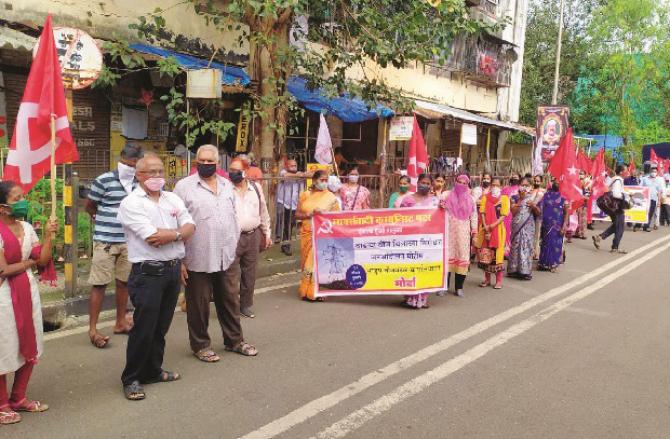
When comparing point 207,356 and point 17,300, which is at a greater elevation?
point 17,300

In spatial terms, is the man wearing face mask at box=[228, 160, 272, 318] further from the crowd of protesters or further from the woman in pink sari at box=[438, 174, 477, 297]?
the woman in pink sari at box=[438, 174, 477, 297]

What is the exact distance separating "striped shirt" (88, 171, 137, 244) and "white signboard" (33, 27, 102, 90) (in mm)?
1469

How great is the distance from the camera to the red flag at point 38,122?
4.41 m

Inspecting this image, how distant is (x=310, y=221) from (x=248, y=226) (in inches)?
51.9

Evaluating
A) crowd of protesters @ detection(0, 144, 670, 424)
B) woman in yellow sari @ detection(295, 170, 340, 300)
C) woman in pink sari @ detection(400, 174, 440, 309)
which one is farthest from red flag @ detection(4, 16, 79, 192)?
woman in pink sari @ detection(400, 174, 440, 309)

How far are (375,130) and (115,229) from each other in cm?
1303

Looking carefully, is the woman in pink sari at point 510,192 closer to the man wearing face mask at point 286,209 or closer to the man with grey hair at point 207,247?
the man wearing face mask at point 286,209

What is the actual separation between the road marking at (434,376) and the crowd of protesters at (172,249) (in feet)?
3.75

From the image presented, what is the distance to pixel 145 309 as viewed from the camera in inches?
160

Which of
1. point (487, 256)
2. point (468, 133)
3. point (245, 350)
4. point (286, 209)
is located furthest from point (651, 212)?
point (245, 350)

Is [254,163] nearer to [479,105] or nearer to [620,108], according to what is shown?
[479,105]

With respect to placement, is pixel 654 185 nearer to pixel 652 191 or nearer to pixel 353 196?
pixel 652 191

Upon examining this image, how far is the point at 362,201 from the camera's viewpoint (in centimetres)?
845

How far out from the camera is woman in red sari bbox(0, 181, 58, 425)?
11.8ft
